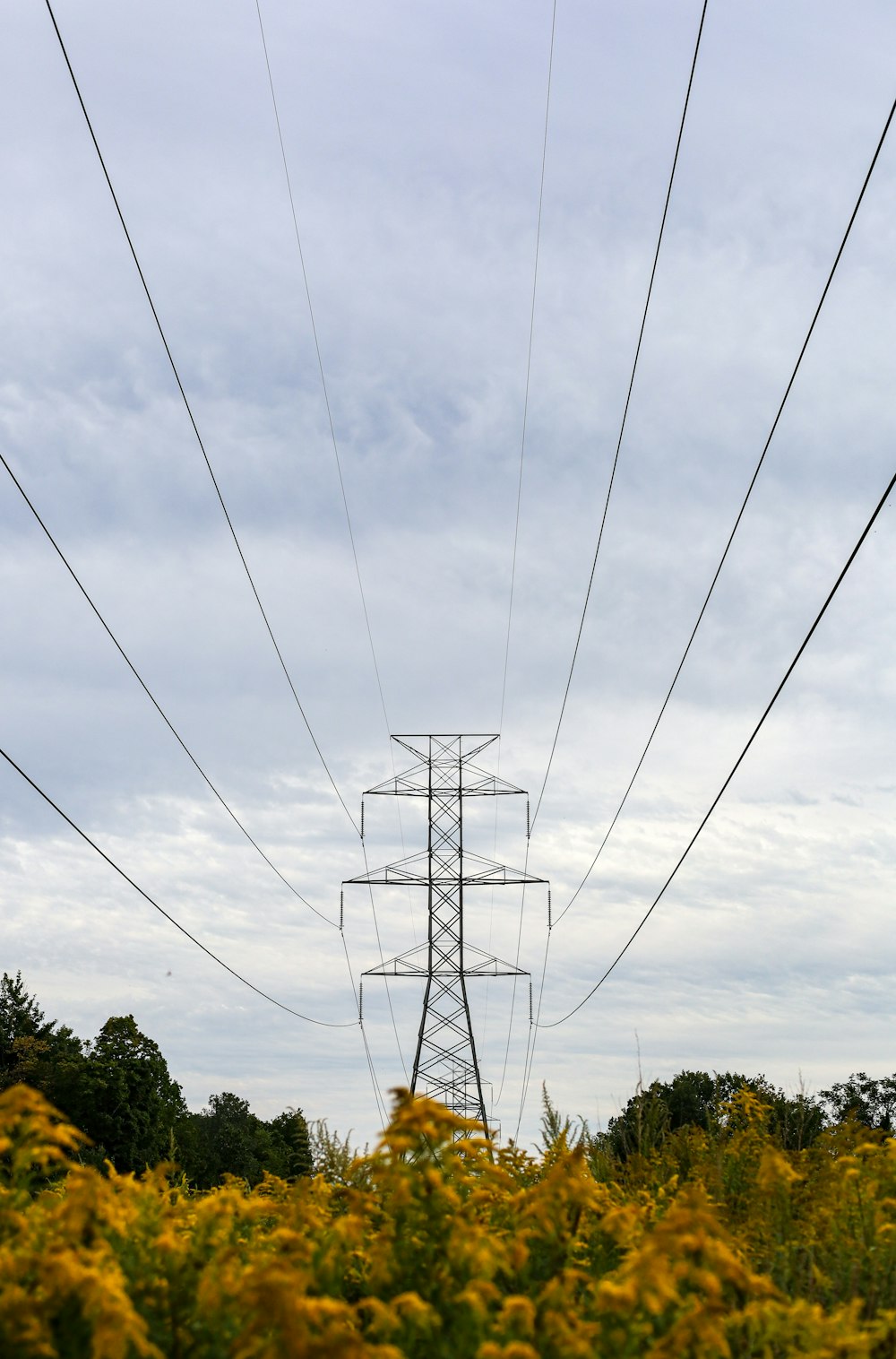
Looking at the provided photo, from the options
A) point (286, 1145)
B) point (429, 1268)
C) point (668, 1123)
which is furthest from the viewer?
point (286, 1145)

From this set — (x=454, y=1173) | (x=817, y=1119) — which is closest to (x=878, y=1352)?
(x=454, y=1173)

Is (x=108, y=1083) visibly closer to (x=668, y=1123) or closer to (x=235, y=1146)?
(x=235, y=1146)

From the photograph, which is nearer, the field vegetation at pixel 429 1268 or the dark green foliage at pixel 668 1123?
the field vegetation at pixel 429 1268

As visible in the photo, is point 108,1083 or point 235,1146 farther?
point 235,1146

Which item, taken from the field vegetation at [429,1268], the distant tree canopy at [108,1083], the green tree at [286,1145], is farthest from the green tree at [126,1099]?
the field vegetation at [429,1268]

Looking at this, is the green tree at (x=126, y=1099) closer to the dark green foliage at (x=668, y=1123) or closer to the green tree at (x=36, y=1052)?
the green tree at (x=36, y=1052)

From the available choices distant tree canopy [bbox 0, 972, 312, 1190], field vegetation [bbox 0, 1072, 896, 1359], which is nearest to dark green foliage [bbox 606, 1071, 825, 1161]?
field vegetation [bbox 0, 1072, 896, 1359]

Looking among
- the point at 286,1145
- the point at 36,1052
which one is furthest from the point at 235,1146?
the point at 36,1052

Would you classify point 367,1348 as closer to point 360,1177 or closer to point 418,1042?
point 360,1177

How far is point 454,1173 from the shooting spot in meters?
6.74

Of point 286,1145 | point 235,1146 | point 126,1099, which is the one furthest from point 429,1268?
point 235,1146

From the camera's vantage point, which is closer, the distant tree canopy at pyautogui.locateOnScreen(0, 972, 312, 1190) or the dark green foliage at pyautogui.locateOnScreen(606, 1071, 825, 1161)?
the dark green foliage at pyautogui.locateOnScreen(606, 1071, 825, 1161)

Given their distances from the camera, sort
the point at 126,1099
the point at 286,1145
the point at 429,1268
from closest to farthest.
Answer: the point at 429,1268 < the point at 126,1099 < the point at 286,1145

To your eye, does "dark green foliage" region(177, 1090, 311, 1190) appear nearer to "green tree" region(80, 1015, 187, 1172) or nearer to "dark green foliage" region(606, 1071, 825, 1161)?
"green tree" region(80, 1015, 187, 1172)
